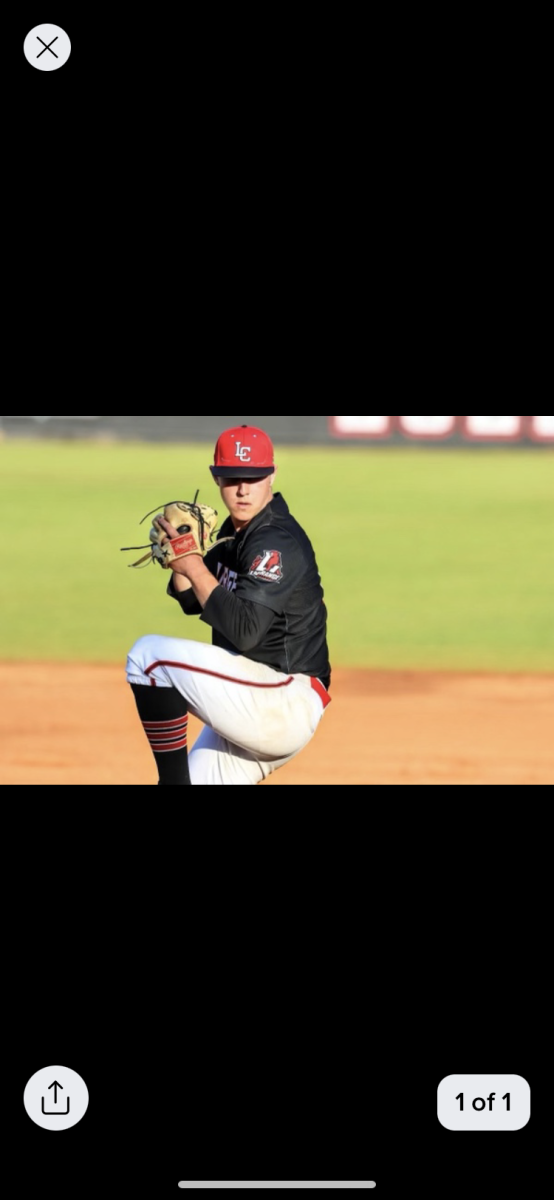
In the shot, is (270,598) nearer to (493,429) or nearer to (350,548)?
(350,548)

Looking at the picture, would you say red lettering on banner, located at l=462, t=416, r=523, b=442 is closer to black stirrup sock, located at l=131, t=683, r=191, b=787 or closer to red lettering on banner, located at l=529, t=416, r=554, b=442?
red lettering on banner, located at l=529, t=416, r=554, b=442

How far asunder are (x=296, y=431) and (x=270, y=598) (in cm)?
2174

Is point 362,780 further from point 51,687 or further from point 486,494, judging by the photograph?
point 486,494

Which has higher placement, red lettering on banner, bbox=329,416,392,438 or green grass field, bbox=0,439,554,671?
red lettering on banner, bbox=329,416,392,438

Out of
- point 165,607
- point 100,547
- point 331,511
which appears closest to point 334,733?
point 165,607

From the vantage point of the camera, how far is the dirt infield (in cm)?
846

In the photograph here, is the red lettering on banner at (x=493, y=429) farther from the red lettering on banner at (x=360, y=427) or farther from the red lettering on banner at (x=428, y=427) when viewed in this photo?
the red lettering on banner at (x=360, y=427)

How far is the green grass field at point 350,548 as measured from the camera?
43.4 feet

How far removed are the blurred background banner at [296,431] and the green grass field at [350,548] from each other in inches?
10.6

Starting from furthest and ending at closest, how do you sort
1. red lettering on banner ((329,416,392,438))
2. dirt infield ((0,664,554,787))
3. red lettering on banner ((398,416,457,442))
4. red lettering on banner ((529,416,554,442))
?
red lettering on banner ((329,416,392,438)) < red lettering on banner ((529,416,554,442)) < red lettering on banner ((398,416,457,442)) < dirt infield ((0,664,554,787))

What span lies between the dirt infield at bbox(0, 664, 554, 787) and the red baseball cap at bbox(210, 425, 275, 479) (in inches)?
130

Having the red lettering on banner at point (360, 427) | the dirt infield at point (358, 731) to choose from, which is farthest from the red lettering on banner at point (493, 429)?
the dirt infield at point (358, 731)

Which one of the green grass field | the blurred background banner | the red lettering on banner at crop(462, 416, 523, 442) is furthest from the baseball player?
the blurred background banner

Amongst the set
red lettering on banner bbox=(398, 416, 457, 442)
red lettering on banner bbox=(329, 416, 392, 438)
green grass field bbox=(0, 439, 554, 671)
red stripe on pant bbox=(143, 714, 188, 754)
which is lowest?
red stripe on pant bbox=(143, 714, 188, 754)
